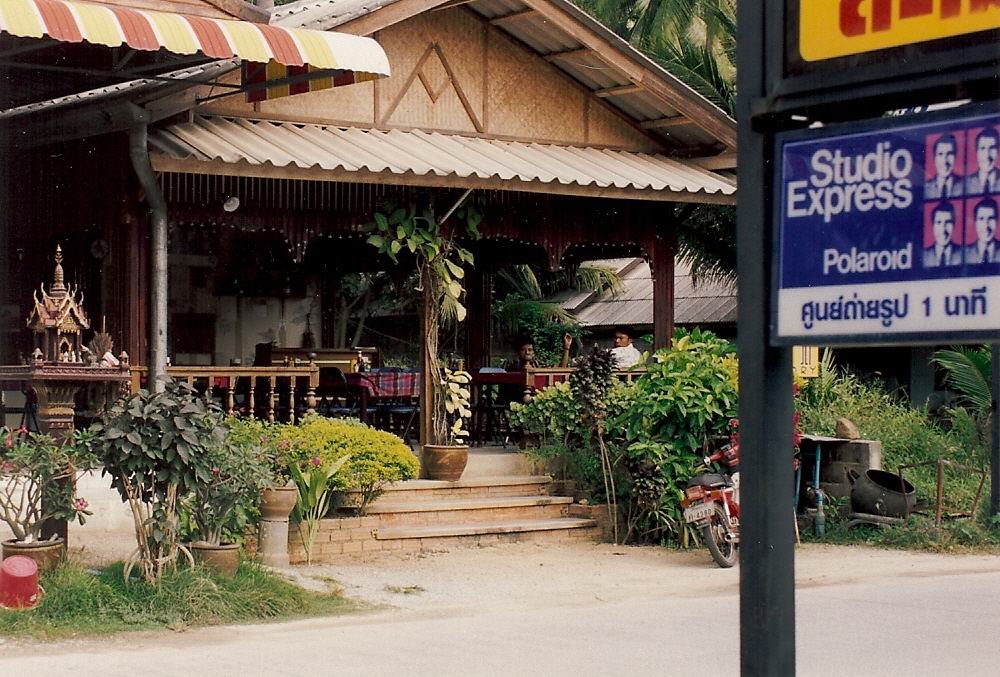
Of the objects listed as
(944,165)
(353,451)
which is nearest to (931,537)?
(353,451)

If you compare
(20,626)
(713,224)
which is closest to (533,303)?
(713,224)

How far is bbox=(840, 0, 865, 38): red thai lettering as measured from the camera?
389 cm

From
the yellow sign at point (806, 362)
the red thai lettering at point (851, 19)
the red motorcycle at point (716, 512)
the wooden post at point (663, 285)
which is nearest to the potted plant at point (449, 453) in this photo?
the red motorcycle at point (716, 512)

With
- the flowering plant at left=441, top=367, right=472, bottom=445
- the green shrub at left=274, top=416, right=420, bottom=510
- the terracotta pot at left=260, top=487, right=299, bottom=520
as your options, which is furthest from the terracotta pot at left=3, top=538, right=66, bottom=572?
the flowering plant at left=441, top=367, right=472, bottom=445

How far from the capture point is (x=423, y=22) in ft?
53.1

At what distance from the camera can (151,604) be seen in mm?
9516

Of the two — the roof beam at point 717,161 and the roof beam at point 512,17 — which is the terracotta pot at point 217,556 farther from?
the roof beam at point 717,161

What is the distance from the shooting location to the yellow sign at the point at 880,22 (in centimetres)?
370

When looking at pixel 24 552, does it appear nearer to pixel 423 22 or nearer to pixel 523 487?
pixel 523 487

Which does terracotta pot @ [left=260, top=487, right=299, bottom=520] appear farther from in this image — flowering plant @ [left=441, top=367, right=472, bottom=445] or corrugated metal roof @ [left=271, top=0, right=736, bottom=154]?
corrugated metal roof @ [left=271, top=0, right=736, bottom=154]

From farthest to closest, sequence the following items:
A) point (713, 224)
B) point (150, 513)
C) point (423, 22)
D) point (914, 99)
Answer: point (713, 224), point (423, 22), point (150, 513), point (914, 99)

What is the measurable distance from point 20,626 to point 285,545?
3.13 meters

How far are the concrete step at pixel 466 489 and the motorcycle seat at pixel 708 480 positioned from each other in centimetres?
227

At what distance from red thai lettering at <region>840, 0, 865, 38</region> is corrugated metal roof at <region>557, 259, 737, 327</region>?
2014cm
